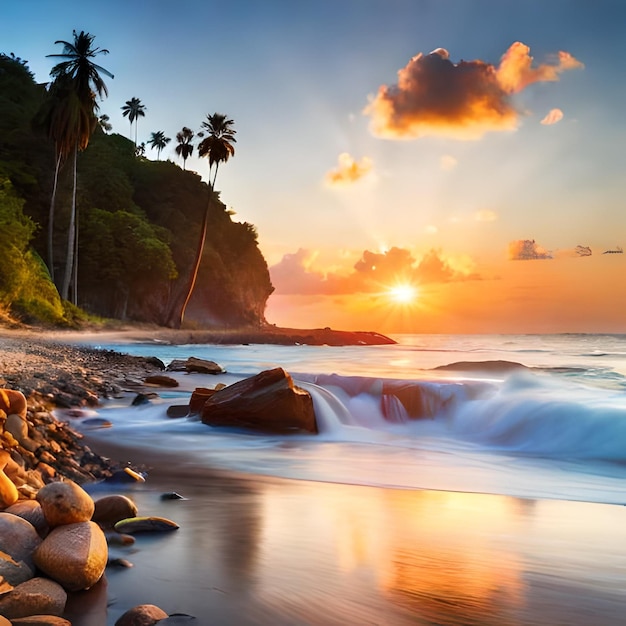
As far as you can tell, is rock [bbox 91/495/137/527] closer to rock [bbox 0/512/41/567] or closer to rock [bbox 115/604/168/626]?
rock [bbox 0/512/41/567]

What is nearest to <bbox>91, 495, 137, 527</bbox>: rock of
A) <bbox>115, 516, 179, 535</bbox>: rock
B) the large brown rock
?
<bbox>115, 516, 179, 535</bbox>: rock

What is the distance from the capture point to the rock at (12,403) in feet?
17.6

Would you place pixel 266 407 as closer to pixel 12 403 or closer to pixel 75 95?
pixel 12 403

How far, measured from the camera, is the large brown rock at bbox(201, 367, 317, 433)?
32.3 feet

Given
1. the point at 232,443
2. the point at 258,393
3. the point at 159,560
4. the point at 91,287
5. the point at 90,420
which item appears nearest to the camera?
the point at 159,560

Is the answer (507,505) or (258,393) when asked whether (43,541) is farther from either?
(258,393)

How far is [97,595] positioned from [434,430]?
8856 mm

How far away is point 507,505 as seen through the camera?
5.71m

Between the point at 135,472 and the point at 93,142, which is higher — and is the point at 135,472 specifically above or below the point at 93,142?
below

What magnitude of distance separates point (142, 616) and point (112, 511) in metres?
1.59

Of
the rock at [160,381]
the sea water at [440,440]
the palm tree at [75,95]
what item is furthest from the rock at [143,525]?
the palm tree at [75,95]

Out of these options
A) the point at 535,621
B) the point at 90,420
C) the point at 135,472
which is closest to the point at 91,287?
the point at 90,420

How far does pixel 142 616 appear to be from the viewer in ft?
9.41

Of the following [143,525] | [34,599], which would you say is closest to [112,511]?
[143,525]
